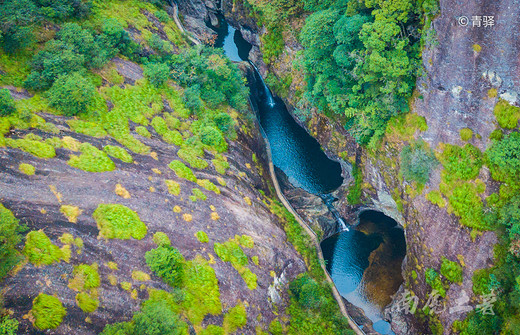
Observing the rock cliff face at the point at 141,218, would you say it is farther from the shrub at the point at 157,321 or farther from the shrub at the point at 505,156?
the shrub at the point at 505,156

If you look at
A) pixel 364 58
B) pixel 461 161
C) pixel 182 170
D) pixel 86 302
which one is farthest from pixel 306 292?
pixel 364 58

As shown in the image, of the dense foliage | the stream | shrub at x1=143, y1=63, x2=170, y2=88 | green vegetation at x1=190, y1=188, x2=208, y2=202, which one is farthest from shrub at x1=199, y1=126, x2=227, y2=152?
the dense foliage

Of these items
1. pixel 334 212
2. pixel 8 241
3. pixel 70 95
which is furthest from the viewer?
pixel 334 212

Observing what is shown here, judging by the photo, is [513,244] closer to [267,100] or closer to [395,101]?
[395,101]

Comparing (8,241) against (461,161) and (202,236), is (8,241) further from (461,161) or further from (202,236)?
(461,161)

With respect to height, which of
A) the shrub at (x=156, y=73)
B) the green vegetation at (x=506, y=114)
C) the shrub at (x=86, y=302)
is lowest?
the shrub at (x=86, y=302)

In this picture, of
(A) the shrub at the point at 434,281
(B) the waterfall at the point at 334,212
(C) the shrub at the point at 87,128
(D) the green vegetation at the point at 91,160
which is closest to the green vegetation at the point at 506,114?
(A) the shrub at the point at 434,281
